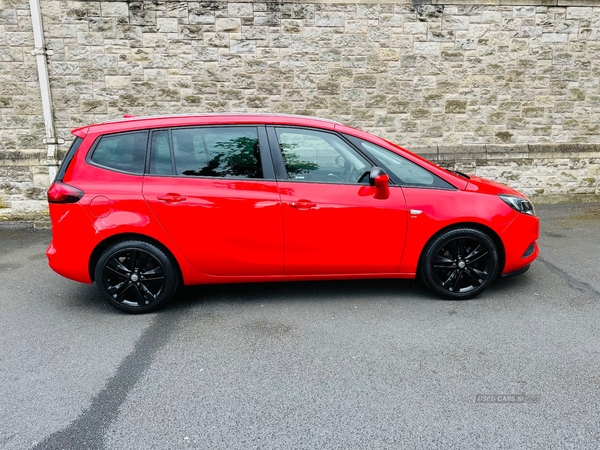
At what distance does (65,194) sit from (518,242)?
4.03m

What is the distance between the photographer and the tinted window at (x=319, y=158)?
418 centimetres

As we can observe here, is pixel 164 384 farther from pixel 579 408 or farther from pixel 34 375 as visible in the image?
pixel 579 408

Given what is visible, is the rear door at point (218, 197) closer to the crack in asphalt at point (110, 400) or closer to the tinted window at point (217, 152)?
the tinted window at point (217, 152)

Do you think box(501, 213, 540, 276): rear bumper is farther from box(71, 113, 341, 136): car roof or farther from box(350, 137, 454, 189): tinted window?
box(71, 113, 341, 136): car roof

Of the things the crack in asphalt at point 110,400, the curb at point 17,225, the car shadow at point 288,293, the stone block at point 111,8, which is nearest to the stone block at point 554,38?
the car shadow at point 288,293

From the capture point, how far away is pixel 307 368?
10.6 feet

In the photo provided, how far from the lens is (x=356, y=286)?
188 inches

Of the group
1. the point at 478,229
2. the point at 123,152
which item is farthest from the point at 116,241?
the point at 478,229

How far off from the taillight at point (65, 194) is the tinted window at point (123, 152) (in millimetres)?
315

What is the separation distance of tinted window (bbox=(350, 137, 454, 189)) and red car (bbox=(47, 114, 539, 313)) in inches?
0.4

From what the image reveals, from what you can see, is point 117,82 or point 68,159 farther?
point 117,82

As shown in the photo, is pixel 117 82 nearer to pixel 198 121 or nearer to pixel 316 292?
pixel 198 121

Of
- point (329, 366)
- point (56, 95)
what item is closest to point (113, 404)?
point (329, 366)

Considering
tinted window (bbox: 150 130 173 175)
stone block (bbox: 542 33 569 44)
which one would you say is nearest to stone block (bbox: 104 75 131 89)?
tinted window (bbox: 150 130 173 175)
